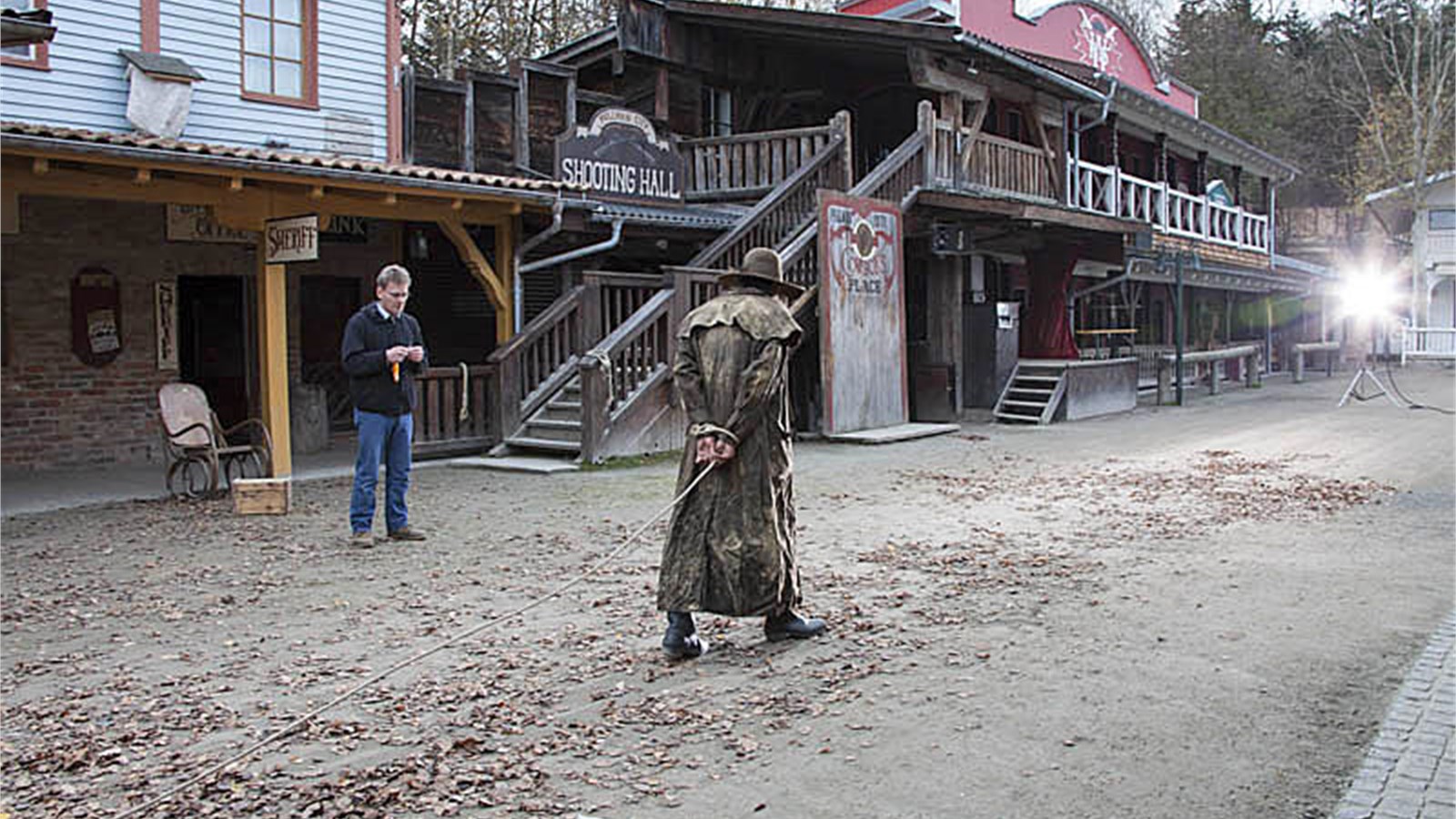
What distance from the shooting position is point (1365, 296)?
27688 millimetres

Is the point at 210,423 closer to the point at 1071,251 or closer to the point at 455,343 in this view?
the point at 455,343

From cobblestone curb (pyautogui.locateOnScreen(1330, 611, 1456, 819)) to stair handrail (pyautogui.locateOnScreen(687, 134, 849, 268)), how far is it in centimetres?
968

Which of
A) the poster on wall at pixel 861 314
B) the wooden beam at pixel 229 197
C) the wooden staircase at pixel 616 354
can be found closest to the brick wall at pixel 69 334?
the wooden beam at pixel 229 197

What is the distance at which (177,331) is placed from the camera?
13266mm

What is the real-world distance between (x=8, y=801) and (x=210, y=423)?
683cm

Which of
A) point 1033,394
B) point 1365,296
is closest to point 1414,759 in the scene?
point 1033,394

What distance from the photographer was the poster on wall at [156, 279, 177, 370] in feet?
42.8

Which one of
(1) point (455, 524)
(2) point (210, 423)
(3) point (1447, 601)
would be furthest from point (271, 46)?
(3) point (1447, 601)

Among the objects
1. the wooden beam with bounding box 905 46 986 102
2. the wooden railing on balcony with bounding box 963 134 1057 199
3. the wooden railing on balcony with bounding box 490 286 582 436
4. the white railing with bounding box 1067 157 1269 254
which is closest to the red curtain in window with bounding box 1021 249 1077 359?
the white railing with bounding box 1067 157 1269 254

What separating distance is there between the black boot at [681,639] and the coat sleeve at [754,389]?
32.5 inches

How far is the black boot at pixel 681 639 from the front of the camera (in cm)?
515

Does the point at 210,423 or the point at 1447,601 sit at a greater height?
the point at 210,423

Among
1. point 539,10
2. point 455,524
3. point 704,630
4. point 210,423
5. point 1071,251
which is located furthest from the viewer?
point 539,10

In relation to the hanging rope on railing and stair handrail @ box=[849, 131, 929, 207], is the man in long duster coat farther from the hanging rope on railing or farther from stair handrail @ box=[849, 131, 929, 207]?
stair handrail @ box=[849, 131, 929, 207]
